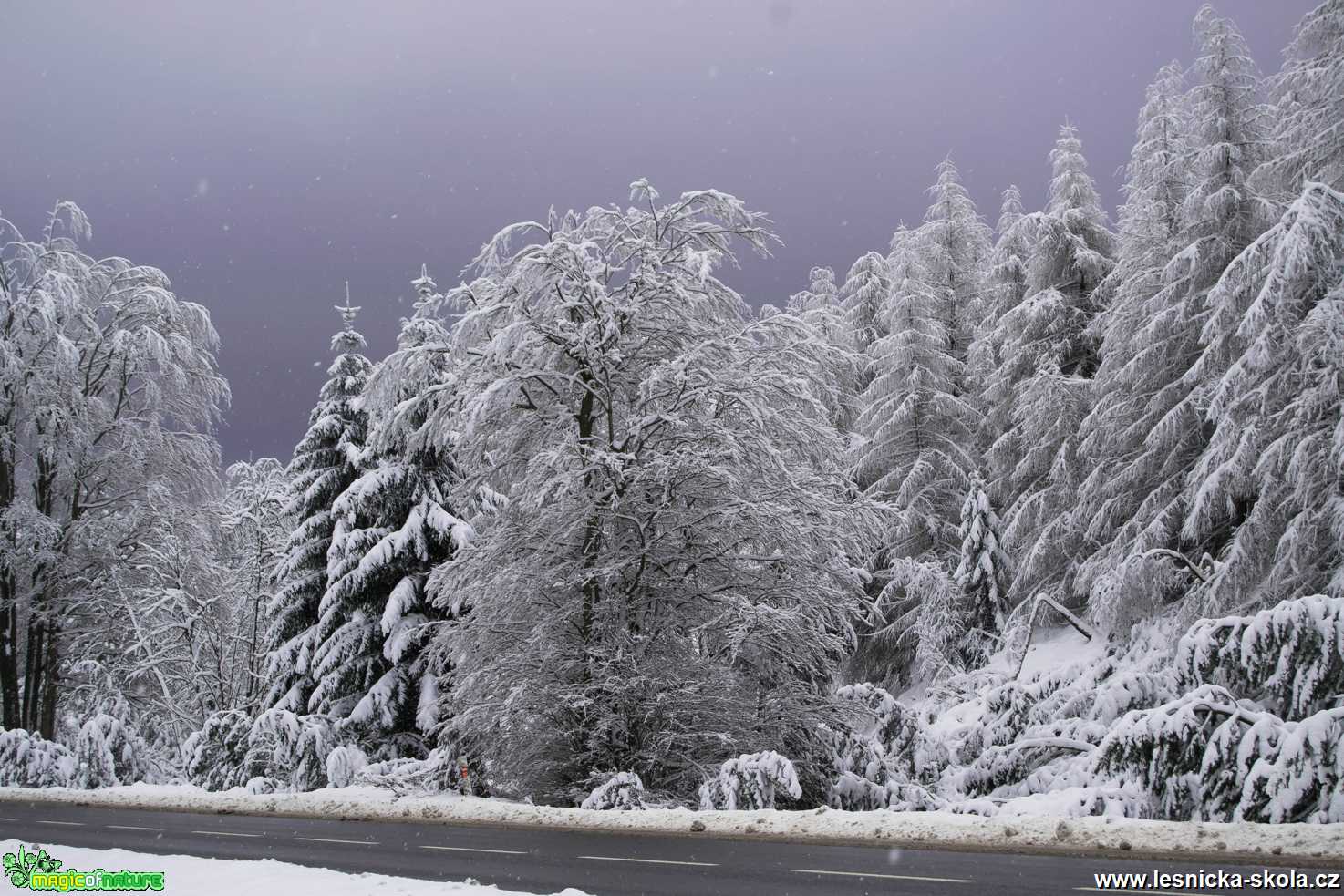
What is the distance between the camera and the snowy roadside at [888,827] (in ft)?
27.1

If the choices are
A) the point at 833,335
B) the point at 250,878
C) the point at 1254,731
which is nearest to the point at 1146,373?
the point at 833,335

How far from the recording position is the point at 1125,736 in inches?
435

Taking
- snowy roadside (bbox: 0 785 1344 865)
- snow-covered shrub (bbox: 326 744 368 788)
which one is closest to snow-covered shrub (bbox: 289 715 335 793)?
snow-covered shrub (bbox: 326 744 368 788)

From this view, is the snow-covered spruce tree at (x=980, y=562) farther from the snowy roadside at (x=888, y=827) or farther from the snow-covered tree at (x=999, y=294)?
the snowy roadside at (x=888, y=827)

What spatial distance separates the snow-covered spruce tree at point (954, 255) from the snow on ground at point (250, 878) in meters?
26.7

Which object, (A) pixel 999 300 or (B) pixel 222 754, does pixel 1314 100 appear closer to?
(A) pixel 999 300

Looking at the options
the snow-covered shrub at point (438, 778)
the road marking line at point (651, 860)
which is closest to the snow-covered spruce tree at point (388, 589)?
the snow-covered shrub at point (438, 778)

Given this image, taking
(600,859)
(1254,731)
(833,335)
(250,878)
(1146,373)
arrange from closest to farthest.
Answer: (250,878) → (600,859) → (1254,731) → (1146,373) → (833,335)

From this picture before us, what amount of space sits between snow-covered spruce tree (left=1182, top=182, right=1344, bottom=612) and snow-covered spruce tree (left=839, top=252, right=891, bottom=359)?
17.1 meters

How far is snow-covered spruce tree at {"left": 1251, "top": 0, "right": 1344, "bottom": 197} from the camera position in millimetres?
16078

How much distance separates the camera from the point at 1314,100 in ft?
55.1

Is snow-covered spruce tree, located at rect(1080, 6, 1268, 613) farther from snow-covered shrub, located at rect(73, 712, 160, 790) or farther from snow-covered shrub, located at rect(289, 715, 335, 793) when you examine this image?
snow-covered shrub, located at rect(73, 712, 160, 790)

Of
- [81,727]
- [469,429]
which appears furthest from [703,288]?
[81,727]

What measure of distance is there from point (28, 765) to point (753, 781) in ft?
52.0
